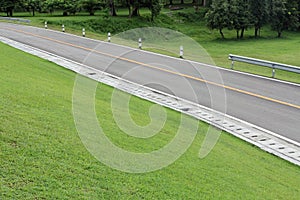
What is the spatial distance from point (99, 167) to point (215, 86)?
10396 mm

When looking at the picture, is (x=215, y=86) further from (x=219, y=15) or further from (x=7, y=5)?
(x=7, y=5)

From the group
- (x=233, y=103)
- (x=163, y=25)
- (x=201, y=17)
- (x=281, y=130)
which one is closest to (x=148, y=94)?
(x=233, y=103)

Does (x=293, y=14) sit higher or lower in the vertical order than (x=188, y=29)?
higher

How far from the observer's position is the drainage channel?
8.48 m

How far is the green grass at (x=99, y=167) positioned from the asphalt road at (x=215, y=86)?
2.72 meters

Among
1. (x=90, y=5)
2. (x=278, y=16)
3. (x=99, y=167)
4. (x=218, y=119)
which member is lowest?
(x=218, y=119)

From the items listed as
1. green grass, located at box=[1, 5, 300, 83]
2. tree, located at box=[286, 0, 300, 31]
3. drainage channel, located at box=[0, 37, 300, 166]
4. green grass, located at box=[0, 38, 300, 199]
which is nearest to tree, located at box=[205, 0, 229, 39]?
green grass, located at box=[1, 5, 300, 83]

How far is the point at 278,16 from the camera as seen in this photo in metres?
57.3

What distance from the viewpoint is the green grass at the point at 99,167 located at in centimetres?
448

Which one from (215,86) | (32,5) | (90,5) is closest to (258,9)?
(90,5)

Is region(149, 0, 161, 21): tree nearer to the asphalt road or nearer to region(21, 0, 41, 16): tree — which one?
region(21, 0, 41, 16): tree

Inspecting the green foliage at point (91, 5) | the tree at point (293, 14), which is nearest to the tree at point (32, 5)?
the green foliage at point (91, 5)

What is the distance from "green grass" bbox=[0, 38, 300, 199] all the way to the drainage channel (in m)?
0.49

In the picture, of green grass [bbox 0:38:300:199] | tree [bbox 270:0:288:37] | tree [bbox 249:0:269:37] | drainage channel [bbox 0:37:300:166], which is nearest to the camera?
green grass [bbox 0:38:300:199]
